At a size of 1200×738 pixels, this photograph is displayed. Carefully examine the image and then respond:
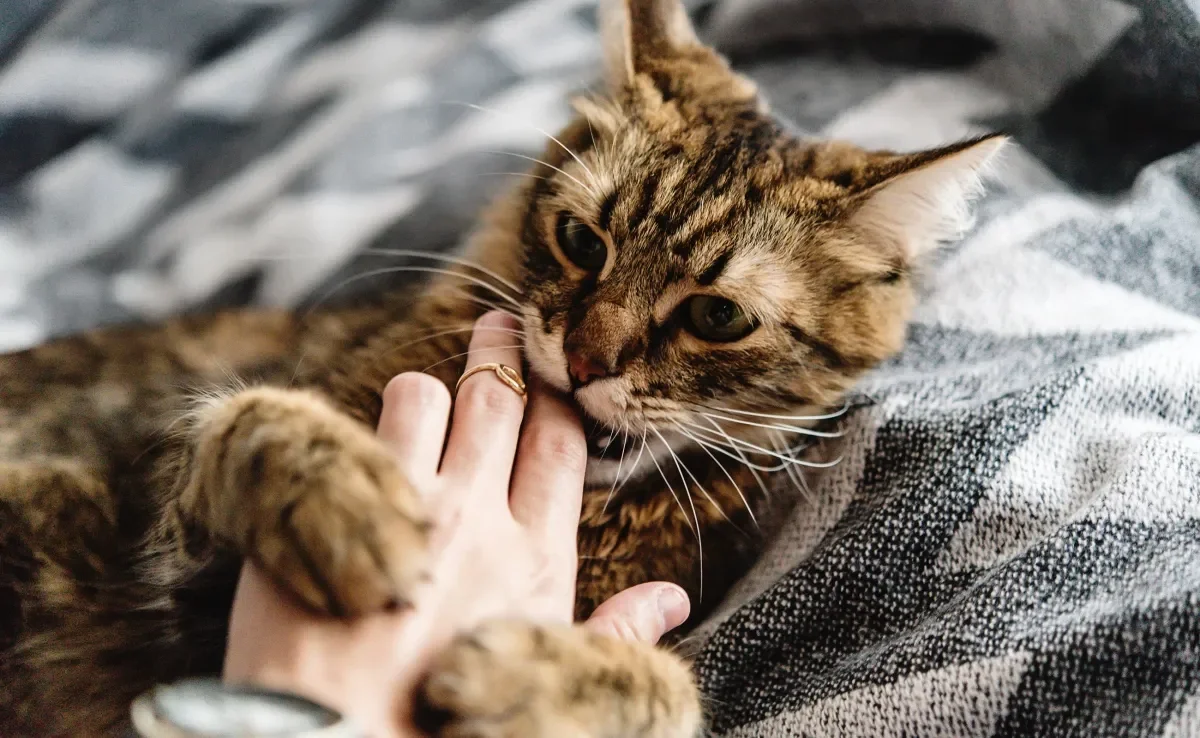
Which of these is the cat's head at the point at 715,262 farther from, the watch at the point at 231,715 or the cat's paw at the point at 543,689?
the watch at the point at 231,715

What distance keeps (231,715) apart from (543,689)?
0.25m

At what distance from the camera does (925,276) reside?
119cm

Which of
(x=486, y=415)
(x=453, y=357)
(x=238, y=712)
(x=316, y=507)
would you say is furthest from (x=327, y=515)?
(x=453, y=357)

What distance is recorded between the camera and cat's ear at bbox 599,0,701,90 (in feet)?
3.78

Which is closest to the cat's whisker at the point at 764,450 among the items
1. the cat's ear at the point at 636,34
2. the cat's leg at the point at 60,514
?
the cat's ear at the point at 636,34

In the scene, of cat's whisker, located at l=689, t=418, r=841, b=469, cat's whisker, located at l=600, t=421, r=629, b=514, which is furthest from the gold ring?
cat's whisker, located at l=689, t=418, r=841, b=469

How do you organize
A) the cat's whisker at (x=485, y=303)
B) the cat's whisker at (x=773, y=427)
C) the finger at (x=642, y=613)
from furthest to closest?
the cat's whisker at (x=485, y=303) → the cat's whisker at (x=773, y=427) → the finger at (x=642, y=613)

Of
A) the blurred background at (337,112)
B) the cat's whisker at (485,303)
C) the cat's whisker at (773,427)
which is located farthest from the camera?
the blurred background at (337,112)

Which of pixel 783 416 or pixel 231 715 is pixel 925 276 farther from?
pixel 231 715

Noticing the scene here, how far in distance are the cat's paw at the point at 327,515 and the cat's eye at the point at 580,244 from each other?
1.35 feet

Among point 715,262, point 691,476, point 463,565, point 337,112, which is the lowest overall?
point 691,476

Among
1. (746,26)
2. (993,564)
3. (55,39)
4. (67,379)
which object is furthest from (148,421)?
(746,26)

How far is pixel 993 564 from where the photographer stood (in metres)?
0.88

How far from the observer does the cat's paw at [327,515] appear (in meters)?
0.68
